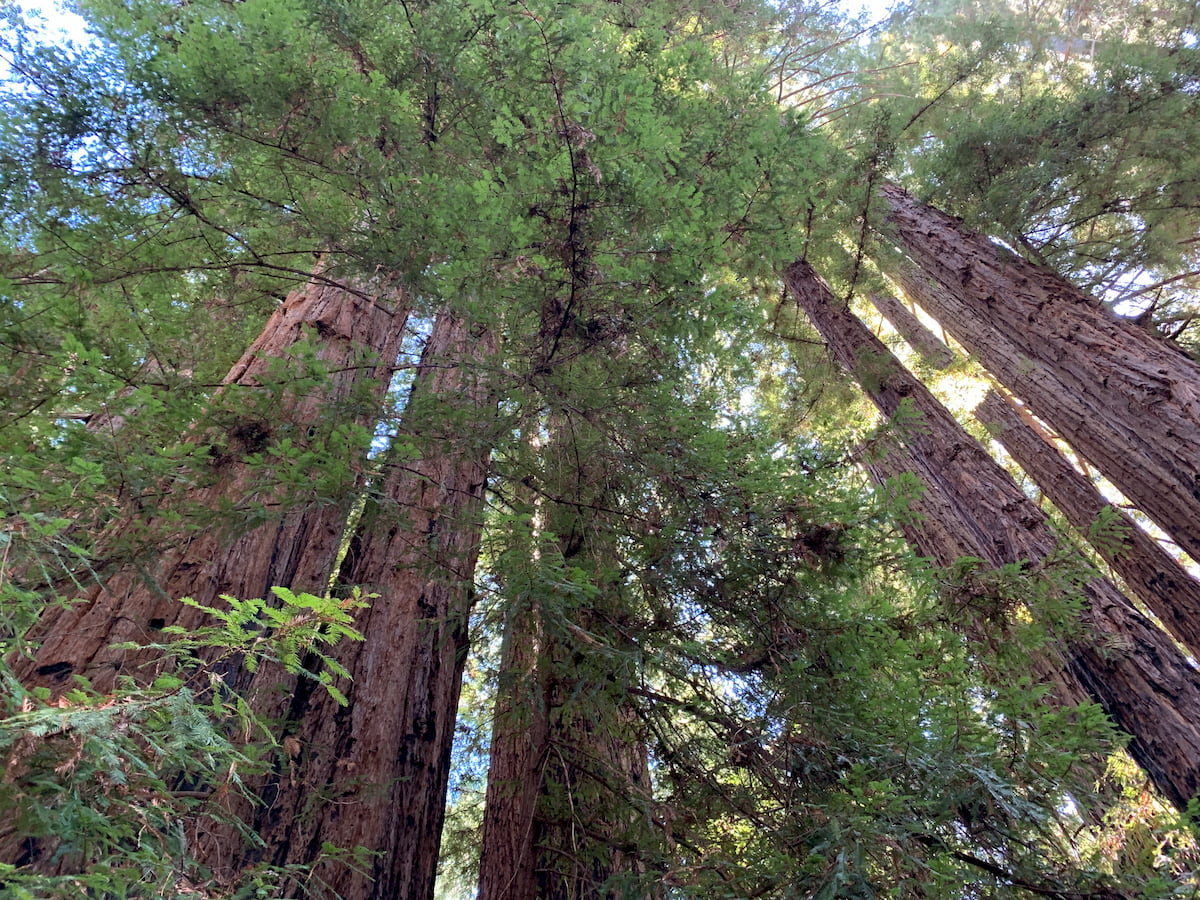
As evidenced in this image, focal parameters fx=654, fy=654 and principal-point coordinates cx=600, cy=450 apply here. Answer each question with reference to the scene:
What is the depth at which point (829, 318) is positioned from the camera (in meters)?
6.84

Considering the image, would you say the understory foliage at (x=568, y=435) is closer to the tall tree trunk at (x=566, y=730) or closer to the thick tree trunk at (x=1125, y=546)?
the tall tree trunk at (x=566, y=730)

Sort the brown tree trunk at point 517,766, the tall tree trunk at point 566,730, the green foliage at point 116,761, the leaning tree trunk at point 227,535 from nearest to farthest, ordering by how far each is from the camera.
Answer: the green foliage at point 116,761
the leaning tree trunk at point 227,535
the tall tree trunk at point 566,730
the brown tree trunk at point 517,766

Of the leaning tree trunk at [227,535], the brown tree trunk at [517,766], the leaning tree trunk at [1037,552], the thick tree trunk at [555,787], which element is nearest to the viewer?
the leaning tree trunk at [227,535]

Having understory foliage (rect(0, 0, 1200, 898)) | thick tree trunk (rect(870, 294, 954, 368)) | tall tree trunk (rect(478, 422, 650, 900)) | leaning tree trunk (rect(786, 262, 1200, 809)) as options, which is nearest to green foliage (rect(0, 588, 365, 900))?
understory foliage (rect(0, 0, 1200, 898))

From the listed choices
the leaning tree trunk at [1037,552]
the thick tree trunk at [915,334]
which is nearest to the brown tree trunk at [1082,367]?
the leaning tree trunk at [1037,552]

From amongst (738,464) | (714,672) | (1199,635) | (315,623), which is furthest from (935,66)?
(315,623)

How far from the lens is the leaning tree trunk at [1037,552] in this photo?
13.3 feet

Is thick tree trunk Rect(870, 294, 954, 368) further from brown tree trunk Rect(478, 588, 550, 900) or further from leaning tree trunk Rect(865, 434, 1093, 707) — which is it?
brown tree trunk Rect(478, 588, 550, 900)

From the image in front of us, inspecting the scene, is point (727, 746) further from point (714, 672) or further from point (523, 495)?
point (523, 495)

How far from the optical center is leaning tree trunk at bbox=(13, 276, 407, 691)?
2842mm

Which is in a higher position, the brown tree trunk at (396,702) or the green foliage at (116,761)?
the brown tree trunk at (396,702)

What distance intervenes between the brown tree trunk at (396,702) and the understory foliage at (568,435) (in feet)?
0.61

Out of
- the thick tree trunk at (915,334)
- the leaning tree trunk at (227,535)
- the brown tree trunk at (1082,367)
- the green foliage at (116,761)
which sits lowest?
the green foliage at (116,761)

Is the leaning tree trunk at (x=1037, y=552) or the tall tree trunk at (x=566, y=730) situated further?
the leaning tree trunk at (x=1037, y=552)
